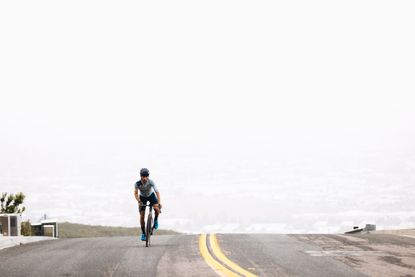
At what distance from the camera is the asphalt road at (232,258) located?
11438 millimetres

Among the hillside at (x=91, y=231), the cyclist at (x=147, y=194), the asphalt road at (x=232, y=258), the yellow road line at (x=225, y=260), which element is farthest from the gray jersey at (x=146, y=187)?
the hillside at (x=91, y=231)

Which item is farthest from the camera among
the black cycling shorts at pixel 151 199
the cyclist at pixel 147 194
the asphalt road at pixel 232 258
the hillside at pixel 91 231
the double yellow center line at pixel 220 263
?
the hillside at pixel 91 231

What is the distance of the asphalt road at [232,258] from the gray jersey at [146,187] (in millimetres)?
1234

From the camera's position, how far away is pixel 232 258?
13.2 m

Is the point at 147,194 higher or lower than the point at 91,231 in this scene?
lower

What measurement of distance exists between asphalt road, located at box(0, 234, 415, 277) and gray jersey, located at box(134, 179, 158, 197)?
48.6 inches

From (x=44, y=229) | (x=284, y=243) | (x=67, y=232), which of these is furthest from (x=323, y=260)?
(x=67, y=232)

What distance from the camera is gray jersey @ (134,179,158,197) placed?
16859 millimetres

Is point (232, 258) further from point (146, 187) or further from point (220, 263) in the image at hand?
point (146, 187)

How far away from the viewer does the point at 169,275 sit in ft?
36.0

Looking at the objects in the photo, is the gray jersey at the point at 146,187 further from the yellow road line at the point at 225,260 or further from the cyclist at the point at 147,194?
the yellow road line at the point at 225,260

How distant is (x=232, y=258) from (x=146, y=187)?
168 inches

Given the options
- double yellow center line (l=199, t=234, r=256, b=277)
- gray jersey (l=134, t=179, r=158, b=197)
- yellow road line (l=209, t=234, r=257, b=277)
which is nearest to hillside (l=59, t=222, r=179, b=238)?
gray jersey (l=134, t=179, r=158, b=197)

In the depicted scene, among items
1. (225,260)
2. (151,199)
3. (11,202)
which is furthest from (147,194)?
(11,202)
